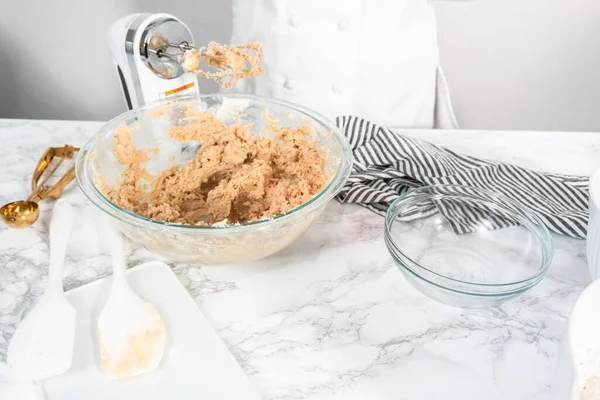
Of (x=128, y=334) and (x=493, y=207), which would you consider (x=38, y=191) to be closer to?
(x=128, y=334)

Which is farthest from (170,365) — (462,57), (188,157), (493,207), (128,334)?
(462,57)

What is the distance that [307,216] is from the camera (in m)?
0.58

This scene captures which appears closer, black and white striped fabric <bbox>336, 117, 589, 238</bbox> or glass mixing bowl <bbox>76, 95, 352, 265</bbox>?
glass mixing bowl <bbox>76, 95, 352, 265</bbox>

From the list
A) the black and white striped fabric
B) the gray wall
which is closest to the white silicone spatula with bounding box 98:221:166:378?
the black and white striped fabric

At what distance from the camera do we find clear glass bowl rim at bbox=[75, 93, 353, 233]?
0.54 m

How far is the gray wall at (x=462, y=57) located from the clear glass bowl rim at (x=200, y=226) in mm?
606

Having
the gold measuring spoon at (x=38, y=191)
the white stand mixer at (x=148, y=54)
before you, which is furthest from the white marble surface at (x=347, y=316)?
the white stand mixer at (x=148, y=54)

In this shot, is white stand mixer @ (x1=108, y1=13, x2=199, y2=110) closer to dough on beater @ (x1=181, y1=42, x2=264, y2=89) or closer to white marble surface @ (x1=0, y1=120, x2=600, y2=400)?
dough on beater @ (x1=181, y1=42, x2=264, y2=89)

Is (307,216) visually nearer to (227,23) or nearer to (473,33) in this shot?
(227,23)

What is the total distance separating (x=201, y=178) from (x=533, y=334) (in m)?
0.45

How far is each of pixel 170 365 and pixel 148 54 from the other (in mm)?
399

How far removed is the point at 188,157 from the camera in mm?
738

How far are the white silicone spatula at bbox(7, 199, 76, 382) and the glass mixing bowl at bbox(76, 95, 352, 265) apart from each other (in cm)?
10

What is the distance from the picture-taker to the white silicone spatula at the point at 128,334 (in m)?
0.50
